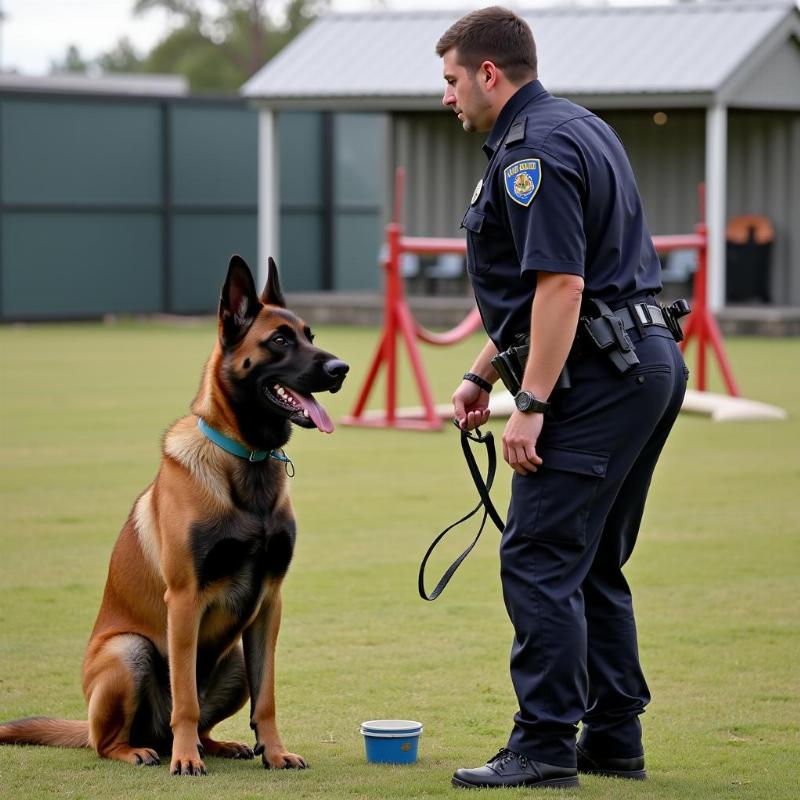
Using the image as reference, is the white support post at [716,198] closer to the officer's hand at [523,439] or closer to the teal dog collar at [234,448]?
the teal dog collar at [234,448]

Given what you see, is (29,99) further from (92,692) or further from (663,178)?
(92,692)

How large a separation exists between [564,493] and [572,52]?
2050 cm

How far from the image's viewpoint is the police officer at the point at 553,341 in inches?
155

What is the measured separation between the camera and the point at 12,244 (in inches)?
944

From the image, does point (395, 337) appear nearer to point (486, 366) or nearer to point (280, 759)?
point (486, 366)

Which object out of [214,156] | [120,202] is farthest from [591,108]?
[120,202]

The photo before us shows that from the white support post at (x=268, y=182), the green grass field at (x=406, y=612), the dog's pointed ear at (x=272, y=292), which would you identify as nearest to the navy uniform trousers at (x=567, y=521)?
the green grass field at (x=406, y=612)

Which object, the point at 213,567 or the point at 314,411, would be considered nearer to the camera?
the point at 213,567

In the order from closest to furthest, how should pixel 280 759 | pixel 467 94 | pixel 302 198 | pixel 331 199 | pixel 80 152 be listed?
pixel 467 94 < pixel 280 759 < pixel 80 152 < pixel 302 198 < pixel 331 199

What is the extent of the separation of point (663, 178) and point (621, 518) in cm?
2180

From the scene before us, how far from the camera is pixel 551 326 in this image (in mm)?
3922

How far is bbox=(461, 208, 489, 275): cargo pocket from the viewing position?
4086mm

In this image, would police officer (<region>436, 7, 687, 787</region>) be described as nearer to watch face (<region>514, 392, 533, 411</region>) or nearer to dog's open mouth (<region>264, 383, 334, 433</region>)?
watch face (<region>514, 392, 533, 411</region>)

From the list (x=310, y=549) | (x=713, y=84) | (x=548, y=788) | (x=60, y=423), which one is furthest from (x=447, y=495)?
(x=713, y=84)
